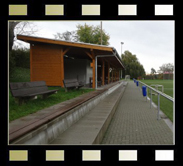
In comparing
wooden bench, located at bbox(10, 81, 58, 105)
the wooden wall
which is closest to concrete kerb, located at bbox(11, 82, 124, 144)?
wooden bench, located at bbox(10, 81, 58, 105)

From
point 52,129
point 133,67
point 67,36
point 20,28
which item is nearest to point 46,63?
point 20,28

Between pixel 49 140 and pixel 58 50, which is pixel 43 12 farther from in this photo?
pixel 58 50

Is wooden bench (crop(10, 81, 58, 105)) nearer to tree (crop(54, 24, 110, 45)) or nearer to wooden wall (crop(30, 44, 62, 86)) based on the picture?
wooden wall (crop(30, 44, 62, 86))

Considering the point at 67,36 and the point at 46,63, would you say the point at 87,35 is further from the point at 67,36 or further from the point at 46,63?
the point at 46,63

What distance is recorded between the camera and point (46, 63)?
11422 mm

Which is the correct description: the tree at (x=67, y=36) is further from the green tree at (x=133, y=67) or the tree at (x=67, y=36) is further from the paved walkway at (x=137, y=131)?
the paved walkway at (x=137, y=131)

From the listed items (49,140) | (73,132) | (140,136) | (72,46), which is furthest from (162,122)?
(72,46)

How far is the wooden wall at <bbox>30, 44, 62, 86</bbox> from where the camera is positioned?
1132 centimetres

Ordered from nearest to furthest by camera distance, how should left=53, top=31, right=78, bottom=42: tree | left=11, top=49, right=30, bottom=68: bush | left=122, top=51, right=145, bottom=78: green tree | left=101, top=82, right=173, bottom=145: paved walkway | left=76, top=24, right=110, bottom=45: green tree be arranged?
1. left=101, top=82, right=173, bottom=145: paved walkway
2. left=11, top=49, right=30, bottom=68: bush
3. left=76, top=24, right=110, bottom=45: green tree
4. left=53, top=31, right=78, bottom=42: tree
5. left=122, top=51, right=145, bottom=78: green tree

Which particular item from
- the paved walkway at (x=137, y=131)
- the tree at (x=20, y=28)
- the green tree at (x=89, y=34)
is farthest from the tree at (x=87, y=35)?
the paved walkway at (x=137, y=131)

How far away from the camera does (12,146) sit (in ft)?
7.52

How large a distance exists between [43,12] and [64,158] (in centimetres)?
186
